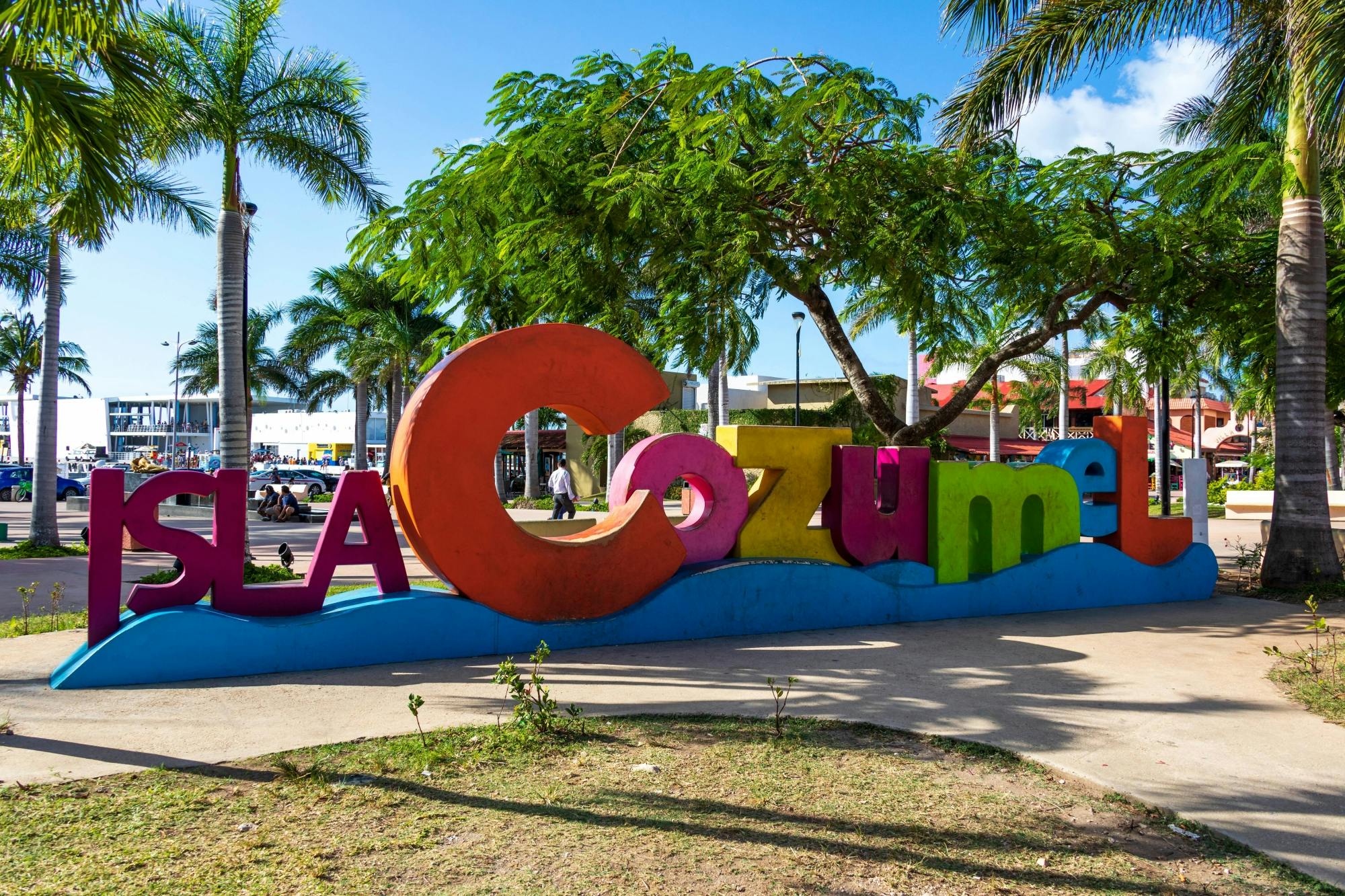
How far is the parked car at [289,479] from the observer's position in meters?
38.2

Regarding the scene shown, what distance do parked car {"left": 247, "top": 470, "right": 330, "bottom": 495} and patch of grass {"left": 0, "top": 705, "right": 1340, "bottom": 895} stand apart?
35.0m

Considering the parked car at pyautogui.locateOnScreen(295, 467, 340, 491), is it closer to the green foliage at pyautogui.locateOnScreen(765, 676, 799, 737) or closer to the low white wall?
the low white wall

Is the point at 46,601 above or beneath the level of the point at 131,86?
beneath

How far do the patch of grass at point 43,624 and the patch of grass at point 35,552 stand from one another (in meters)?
7.85

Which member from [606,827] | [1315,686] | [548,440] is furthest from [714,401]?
[606,827]

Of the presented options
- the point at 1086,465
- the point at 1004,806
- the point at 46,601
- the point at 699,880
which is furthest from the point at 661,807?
the point at 46,601

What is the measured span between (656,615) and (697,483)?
1.50 m

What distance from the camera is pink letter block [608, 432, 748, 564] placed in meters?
9.30

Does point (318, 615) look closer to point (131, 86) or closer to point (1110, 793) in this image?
point (131, 86)

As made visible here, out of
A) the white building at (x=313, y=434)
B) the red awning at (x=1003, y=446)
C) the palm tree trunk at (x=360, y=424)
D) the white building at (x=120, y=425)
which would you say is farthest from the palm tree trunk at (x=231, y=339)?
the white building at (x=120, y=425)

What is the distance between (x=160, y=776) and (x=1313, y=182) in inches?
552

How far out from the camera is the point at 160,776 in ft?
16.6

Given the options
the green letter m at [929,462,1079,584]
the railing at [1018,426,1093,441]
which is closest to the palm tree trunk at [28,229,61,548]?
the green letter m at [929,462,1079,584]

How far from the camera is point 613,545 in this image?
8.89 meters
